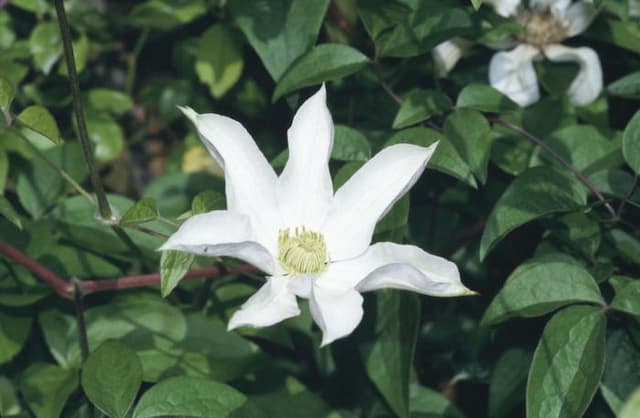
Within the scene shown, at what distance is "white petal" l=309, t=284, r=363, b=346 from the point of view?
0.89 m

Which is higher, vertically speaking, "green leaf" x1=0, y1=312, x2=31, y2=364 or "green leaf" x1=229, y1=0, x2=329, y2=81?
"green leaf" x1=229, y1=0, x2=329, y2=81

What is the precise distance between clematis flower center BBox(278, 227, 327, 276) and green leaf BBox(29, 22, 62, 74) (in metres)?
0.69

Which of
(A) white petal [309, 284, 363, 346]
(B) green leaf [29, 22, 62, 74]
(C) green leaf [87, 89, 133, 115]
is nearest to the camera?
(A) white petal [309, 284, 363, 346]

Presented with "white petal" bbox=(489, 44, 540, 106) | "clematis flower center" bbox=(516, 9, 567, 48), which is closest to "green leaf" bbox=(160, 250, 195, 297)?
"white petal" bbox=(489, 44, 540, 106)

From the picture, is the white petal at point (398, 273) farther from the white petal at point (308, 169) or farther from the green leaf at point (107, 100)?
the green leaf at point (107, 100)

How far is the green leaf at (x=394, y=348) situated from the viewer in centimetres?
117

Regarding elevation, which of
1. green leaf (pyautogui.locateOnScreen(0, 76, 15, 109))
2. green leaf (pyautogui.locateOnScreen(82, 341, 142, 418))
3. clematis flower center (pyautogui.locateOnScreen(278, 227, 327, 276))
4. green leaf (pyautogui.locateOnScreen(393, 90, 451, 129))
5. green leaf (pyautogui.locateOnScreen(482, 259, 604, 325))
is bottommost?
green leaf (pyautogui.locateOnScreen(82, 341, 142, 418))

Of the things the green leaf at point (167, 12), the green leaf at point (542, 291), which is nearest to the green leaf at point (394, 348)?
the green leaf at point (542, 291)

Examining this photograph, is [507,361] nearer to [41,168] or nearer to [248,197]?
[248,197]

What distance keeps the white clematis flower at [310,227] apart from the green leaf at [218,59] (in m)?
0.55

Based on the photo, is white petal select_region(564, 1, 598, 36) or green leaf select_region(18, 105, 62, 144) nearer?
green leaf select_region(18, 105, 62, 144)

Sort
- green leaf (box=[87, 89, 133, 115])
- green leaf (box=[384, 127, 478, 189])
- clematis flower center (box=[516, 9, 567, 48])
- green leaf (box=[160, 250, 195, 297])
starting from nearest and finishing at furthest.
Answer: green leaf (box=[160, 250, 195, 297])
green leaf (box=[384, 127, 478, 189])
clematis flower center (box=[516, 9, 567, 48])
green leaf (box=[87, 89, 133, 115])

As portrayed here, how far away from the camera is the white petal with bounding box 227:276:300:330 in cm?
92

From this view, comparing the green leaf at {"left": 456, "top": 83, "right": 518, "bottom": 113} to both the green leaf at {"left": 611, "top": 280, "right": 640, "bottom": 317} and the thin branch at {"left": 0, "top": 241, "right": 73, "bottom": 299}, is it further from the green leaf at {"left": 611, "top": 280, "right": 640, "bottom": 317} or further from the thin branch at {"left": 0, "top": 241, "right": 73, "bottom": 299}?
the thin branch at {"left": 0, "top": 241, "right": 73, "bottom": 299}
